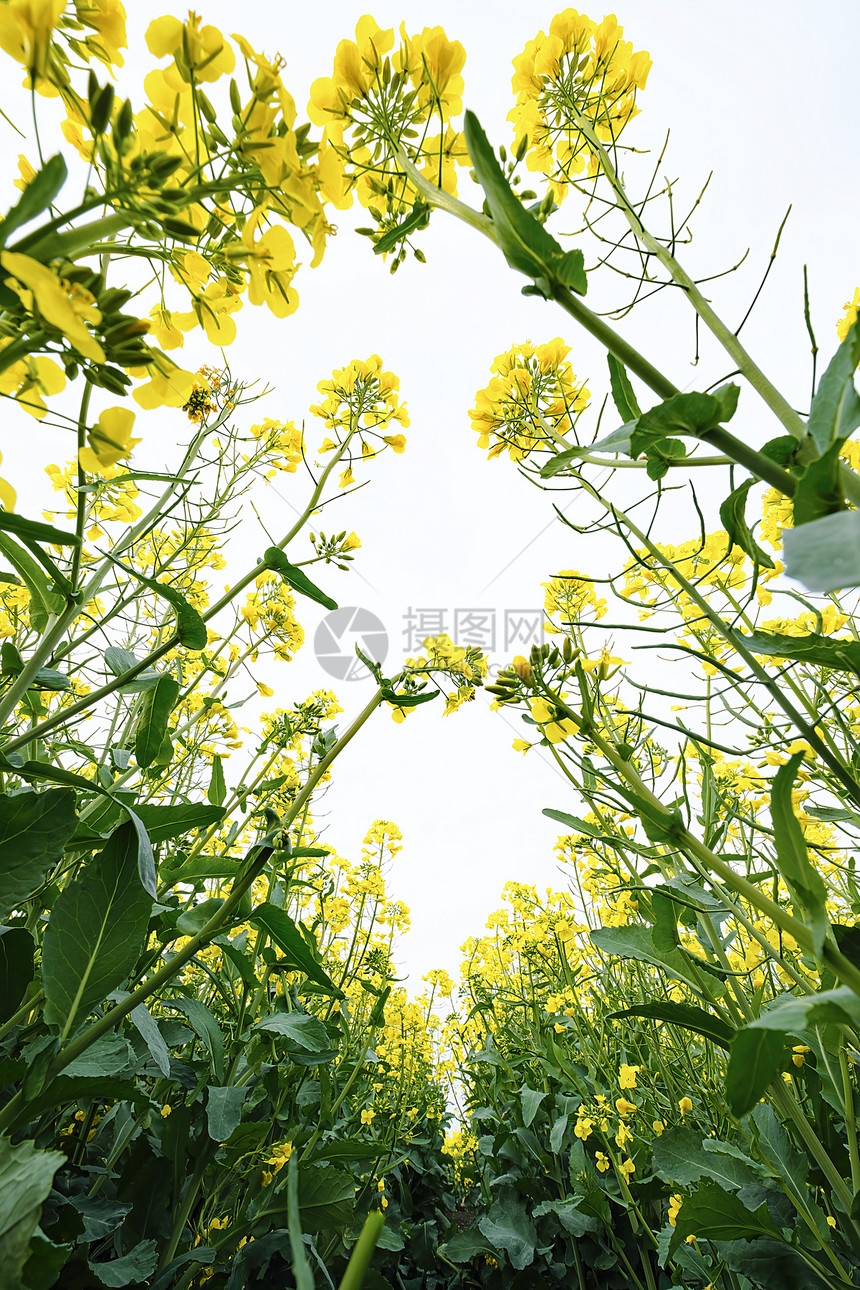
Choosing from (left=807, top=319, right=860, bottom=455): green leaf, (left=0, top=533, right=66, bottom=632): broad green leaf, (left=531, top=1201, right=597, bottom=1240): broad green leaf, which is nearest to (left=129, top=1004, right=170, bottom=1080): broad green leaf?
(left=0, top=533, right=66, bottom=632): broad green leaf

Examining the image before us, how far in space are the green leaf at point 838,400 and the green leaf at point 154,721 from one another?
2.56ft

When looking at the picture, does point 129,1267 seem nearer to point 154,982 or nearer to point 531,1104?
point 154,982

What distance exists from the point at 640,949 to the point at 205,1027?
0.77 m

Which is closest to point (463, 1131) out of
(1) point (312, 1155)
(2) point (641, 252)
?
(1) point (312, 1155)

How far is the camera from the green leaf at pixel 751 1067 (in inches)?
15.1

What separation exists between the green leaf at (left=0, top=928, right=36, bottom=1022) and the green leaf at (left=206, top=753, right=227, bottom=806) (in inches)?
20.0

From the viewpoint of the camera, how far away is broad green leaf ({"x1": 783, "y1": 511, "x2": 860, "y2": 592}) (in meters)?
0.32

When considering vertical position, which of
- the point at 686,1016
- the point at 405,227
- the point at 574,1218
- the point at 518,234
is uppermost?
the point at 405,227

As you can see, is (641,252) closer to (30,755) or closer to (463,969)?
(30,755)

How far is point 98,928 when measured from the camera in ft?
2.33

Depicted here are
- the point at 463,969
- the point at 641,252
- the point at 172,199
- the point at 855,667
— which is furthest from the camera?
the point at 463,969

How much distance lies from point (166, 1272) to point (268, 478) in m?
1.62

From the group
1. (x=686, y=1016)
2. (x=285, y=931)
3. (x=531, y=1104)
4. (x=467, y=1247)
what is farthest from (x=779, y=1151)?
(x=467, y=1247)

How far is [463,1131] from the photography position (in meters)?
3.42
